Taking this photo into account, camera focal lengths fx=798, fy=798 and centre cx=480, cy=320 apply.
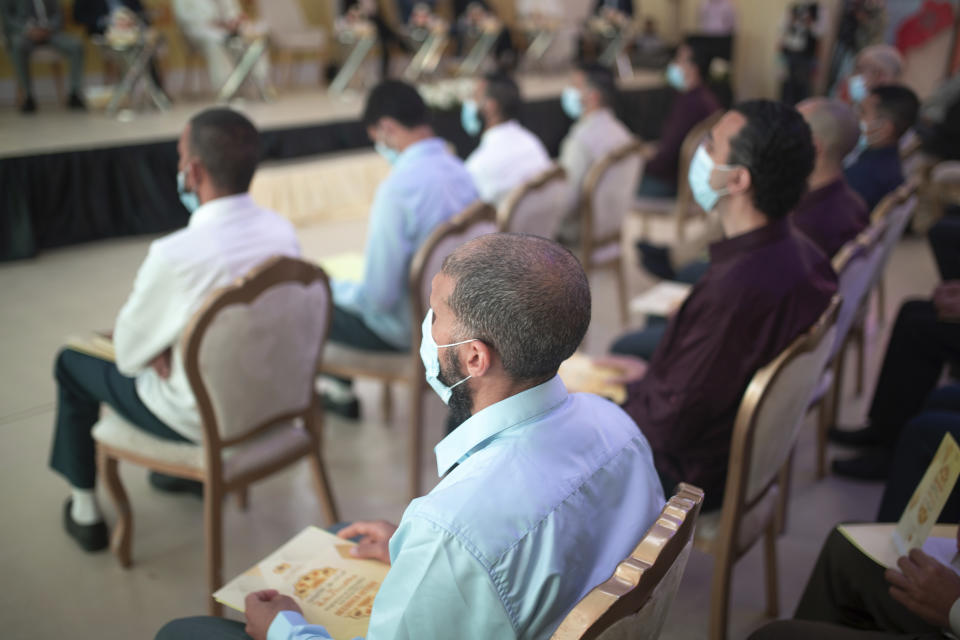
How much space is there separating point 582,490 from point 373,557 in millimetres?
471

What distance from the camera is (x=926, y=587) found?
1235 millimetres

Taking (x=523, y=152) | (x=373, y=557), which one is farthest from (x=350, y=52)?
(x=373, y=557)

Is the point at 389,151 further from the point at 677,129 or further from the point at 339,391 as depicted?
the point at 677,129

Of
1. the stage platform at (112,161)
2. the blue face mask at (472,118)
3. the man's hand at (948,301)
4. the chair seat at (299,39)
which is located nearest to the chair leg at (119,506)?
the man's hand at (948,301)

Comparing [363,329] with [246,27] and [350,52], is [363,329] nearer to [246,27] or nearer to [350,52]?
[246,27]

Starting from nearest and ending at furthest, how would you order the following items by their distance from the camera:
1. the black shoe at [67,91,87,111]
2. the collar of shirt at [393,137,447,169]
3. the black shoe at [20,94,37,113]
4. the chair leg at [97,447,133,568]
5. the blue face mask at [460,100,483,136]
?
the chair leg at [97,447,133,568] → the collar of shirt at [393,137,447,169] → the blue face mask at [460,100,483,136] → the black shoe at [20,94,37,113] → the black shoe at [67,91,87,111]

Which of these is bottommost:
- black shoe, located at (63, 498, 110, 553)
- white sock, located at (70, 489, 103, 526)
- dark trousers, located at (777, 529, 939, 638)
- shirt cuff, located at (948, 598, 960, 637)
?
black shoe, located at (63, 498, 110, 553)

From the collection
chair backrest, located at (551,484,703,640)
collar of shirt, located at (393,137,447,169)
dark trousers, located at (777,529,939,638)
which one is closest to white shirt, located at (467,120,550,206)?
collar of shirt, located at (393,137,447,169)

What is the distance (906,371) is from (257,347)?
2.01 metres

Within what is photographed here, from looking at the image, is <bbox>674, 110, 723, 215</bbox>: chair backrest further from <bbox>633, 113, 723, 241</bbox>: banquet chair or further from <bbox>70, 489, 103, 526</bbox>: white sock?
<bbox>70, 489, 103, 526</bbox>: white sock

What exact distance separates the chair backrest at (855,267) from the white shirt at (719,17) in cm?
833

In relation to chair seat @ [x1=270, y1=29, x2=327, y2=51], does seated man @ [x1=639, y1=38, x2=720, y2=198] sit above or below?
below

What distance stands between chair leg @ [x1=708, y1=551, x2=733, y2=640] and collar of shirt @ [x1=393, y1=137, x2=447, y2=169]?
5.10ft

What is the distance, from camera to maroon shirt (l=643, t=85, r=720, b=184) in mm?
4820
